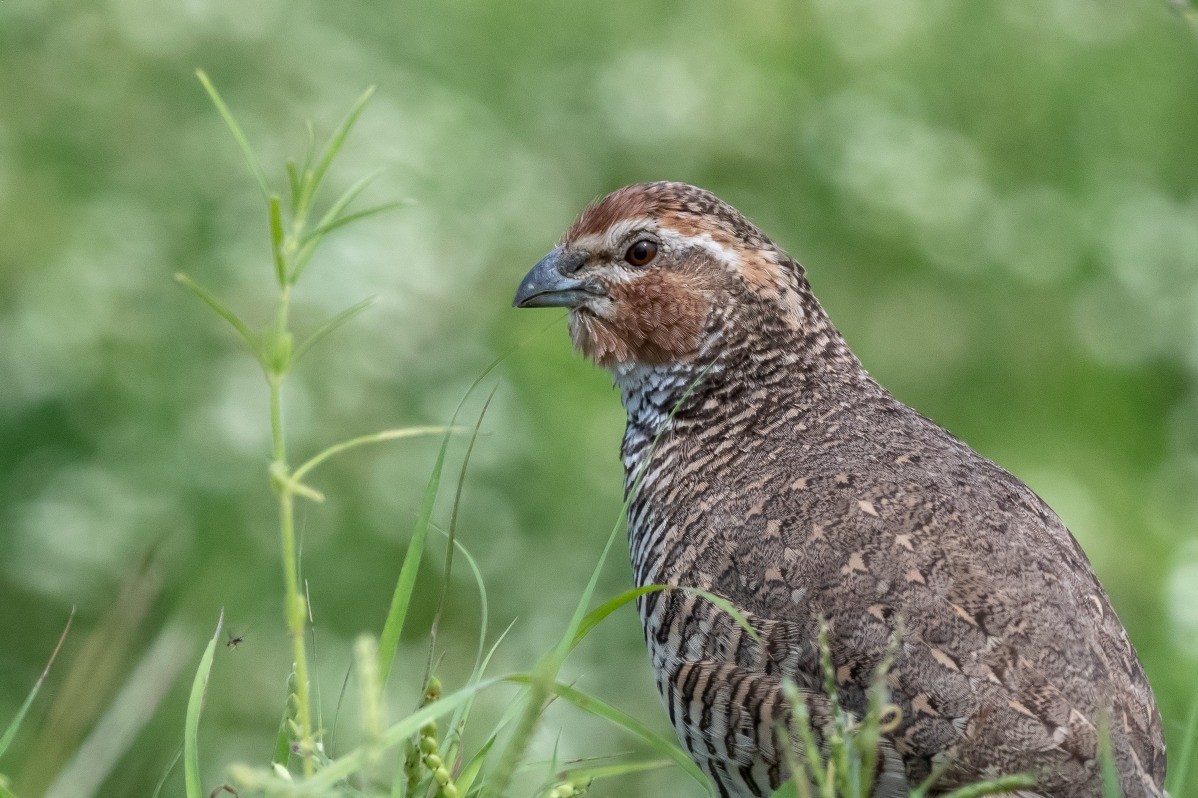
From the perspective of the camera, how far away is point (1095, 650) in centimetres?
301

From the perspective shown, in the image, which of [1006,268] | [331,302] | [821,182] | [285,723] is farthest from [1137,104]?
[285,723]

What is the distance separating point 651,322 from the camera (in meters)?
4.12

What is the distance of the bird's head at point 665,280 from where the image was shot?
410 cm

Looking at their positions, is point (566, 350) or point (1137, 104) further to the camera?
→ point (1137, 104)

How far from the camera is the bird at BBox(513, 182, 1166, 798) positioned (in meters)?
2.85

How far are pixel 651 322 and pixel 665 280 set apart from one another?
13 centimetres

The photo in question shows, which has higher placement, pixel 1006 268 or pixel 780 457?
pixel 1006 268

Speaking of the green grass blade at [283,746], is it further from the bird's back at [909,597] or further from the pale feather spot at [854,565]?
the pale feather spot at [854,565]

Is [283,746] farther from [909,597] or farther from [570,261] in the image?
[570,261]

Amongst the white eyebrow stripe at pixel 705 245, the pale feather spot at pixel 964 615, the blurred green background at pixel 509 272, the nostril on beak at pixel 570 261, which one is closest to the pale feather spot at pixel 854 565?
the pale feather spot at pixel 964 615

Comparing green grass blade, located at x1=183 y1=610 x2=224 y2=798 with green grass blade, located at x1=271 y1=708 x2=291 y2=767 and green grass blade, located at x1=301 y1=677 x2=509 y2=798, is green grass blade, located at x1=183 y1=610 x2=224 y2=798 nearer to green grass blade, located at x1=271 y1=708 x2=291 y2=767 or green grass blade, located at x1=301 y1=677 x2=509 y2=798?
green grass blade, located at x1=271 y1=708 x2=291 y2=767

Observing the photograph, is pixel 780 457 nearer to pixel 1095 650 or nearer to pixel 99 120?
pixel 1095 650

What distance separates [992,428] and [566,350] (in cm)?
237

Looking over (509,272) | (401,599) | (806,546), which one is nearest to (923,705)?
(806,546)
